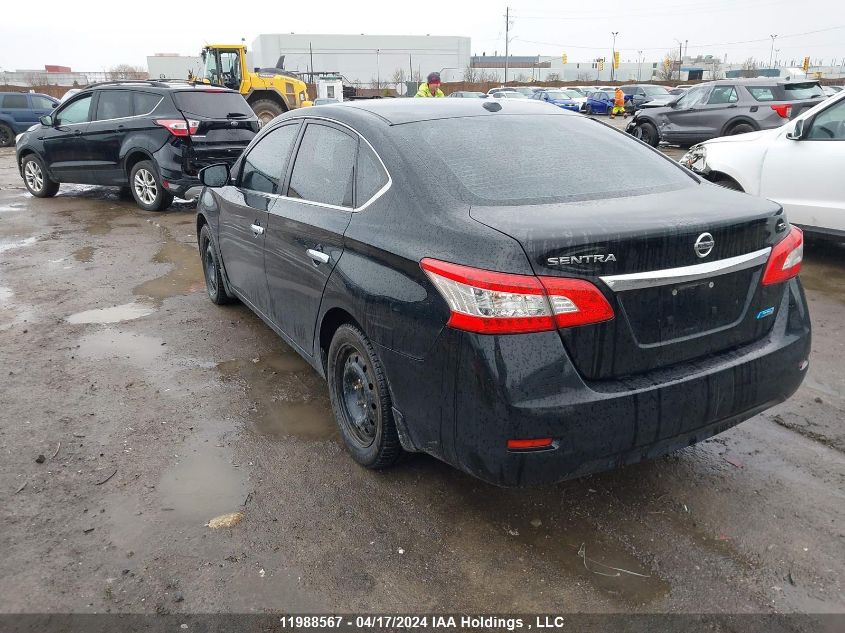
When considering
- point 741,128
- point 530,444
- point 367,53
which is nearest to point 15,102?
point 741,128

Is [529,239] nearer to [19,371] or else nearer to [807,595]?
[807,595]

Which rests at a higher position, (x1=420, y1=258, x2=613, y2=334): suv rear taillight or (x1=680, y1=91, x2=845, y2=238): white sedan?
(x1=680, y1=91, x2=845, y2=238): white sedan

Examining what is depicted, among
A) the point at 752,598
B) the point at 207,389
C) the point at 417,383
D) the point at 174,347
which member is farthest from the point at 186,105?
the point at 752,598

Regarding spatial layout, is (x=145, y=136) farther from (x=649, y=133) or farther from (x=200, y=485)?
(x=649, y=133)

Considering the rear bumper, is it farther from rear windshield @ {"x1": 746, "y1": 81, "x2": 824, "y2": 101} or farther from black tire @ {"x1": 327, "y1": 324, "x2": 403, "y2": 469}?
rear windshield @ {"x1": 746, "y1": 81, "x2": 824, "y2": 101}

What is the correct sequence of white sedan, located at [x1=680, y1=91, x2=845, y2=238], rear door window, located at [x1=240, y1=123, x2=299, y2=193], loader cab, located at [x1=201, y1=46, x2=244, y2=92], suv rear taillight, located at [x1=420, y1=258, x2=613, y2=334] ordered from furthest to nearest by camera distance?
1. loader cab, located at [x1=201, y1=46, x2=244, y2=92]
2. white sedan, located at [x1=680, y1=91, x2=845, y2=238]
3. rear door window, located at [x1=240, y1=123, x2=299, y2=193]
4. suv rear taillight, located at [x1=420, y1=258, x2=613, y2=334]

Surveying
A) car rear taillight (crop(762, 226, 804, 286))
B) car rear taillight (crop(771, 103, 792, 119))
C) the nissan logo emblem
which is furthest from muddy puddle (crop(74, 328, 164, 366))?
car rear taillight (crop(771, 103, 792, 119))

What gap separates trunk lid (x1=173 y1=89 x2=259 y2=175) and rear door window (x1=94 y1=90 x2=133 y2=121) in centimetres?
97

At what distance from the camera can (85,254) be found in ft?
25.7

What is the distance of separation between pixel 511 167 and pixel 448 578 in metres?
1.75

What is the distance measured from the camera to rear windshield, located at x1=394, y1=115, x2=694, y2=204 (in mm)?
2818

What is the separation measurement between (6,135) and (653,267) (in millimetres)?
24961

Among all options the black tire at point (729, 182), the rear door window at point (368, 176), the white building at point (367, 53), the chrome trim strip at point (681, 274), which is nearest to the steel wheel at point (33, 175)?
the rear door window at point (368, 176)

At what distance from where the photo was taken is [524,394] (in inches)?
89.4
